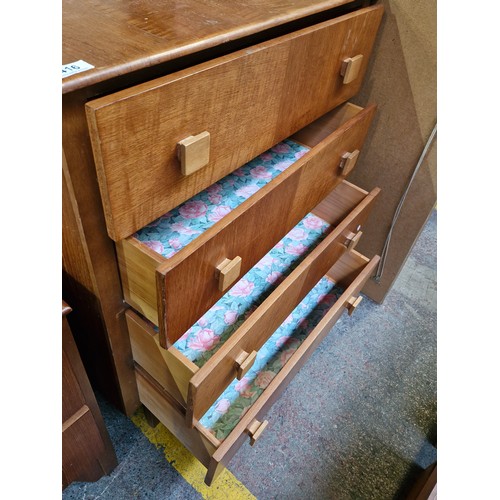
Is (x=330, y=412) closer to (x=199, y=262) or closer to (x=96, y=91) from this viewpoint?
(x=199, y=262)

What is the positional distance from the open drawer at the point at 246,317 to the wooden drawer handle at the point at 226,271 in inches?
3.8

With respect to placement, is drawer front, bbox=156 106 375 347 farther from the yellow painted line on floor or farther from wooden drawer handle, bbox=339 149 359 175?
the yellow painted line on floor

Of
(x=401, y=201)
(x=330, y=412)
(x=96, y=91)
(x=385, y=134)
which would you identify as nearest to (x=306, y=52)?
(x=96, y=91)

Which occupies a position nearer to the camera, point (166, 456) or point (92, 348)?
point (92, 348)

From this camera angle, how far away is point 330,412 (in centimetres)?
99

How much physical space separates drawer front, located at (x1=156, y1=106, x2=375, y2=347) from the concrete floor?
1.62 ft

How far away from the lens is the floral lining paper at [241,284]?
24.3 inches

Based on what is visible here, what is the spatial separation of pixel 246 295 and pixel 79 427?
0.37 meters

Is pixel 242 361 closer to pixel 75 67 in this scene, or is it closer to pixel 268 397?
pixel 268 397

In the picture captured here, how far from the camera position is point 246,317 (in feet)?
2.55

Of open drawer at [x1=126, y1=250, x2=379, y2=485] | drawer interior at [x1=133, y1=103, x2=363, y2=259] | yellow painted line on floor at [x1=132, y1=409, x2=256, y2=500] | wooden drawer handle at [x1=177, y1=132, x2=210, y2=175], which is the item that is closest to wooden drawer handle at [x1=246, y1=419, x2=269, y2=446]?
open drawer at [x1=126, y1=250, x2=379, y2=485]

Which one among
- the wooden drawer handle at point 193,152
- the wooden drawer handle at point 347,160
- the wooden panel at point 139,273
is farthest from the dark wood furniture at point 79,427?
the wooden drawer handle at point 347,160

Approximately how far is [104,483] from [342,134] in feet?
2.73

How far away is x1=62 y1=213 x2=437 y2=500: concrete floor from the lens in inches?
33.6
